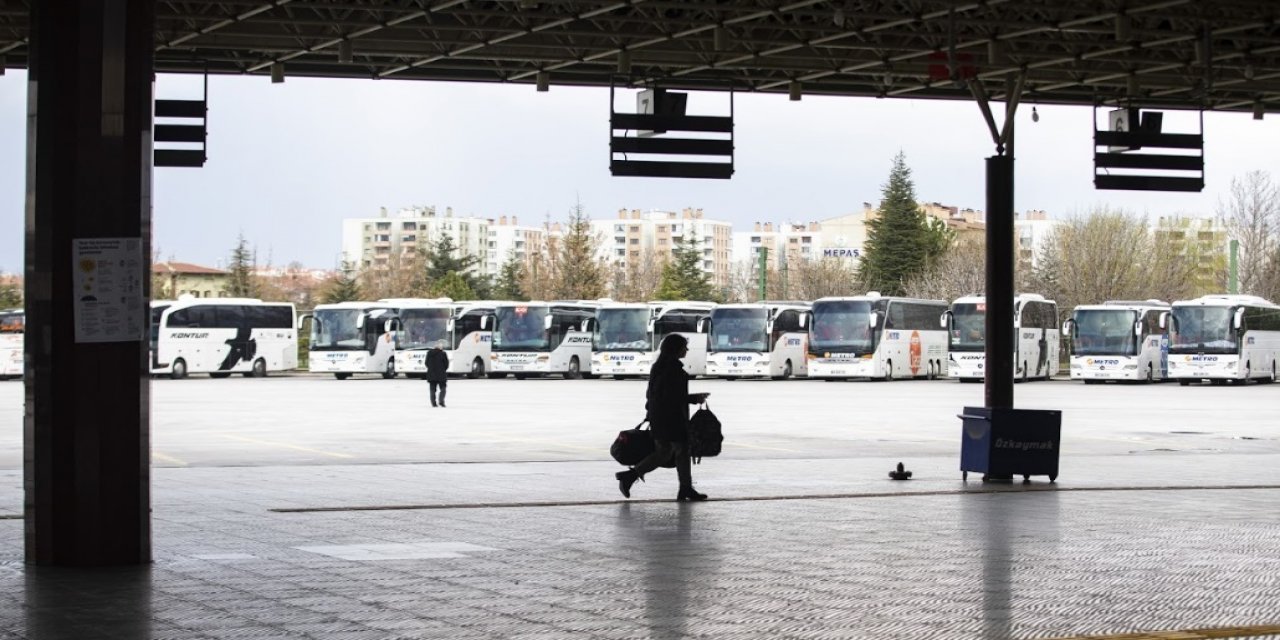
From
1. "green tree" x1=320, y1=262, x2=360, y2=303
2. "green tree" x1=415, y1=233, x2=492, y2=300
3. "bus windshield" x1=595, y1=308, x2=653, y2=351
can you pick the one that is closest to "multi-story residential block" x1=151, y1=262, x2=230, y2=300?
"green tree" x1=415, y1=233, x2=492, y2=300

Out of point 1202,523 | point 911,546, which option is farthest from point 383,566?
point 1202,523

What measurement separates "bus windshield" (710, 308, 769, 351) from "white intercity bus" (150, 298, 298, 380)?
15.2 m

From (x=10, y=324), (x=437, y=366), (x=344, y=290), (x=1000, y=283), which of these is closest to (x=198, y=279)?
(x=344, y=290)

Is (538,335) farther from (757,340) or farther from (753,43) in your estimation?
(753,43)

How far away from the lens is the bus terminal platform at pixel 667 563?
8180mm

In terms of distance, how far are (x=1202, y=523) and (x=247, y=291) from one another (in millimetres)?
84267

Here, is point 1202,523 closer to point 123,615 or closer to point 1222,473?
point 1222,473

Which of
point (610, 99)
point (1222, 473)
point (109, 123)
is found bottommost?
point (1222, 473)

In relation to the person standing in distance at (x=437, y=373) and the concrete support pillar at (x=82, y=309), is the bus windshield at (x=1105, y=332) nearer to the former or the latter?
the person standing in distance at (x=437, y=373)

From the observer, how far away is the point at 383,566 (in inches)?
409

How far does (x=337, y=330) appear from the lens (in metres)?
59.9

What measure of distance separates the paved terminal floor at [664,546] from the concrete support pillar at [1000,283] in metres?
1.14

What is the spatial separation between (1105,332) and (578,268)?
45.5 metres

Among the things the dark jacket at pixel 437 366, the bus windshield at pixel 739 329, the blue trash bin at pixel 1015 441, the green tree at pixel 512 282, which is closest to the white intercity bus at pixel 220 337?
the bus windshield at pixel 739 329
